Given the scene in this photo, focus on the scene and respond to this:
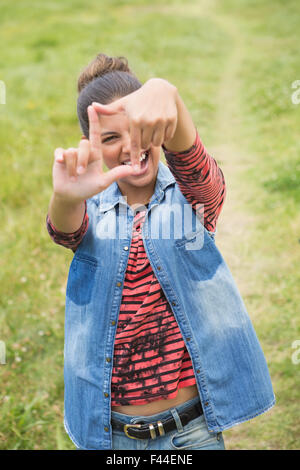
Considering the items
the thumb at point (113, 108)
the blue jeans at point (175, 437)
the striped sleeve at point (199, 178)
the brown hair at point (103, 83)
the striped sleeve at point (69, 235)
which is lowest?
the blue jeans at point (175, 437)

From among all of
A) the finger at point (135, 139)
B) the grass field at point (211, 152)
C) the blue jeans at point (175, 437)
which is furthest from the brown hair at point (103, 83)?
the grass field at point (211, 152)

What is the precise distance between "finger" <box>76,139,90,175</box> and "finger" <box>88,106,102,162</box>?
0.12ft

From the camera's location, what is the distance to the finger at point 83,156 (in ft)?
5.04

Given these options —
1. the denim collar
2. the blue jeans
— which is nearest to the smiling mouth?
the denim collar

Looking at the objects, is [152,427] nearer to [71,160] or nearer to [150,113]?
[71,160]

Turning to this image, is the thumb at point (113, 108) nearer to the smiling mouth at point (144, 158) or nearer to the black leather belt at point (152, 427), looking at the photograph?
the smiling mouth at point (144, 158)

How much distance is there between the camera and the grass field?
357 cm

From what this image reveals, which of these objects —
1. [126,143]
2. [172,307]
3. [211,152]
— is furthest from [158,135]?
[211,152]

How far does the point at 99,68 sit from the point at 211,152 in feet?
19.1

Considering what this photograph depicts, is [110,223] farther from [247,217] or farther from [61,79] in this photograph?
[61,79]

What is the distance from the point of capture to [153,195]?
2100 mm

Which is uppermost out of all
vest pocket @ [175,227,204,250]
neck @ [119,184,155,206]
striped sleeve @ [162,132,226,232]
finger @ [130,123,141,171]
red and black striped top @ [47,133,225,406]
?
finger @ [130,123,141,171]

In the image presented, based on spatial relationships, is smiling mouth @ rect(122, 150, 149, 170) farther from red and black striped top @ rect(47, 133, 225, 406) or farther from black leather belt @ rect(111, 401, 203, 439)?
black leather belt @ rect(111, 401, 203, 439)

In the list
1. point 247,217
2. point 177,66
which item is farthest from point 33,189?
point 177,66
